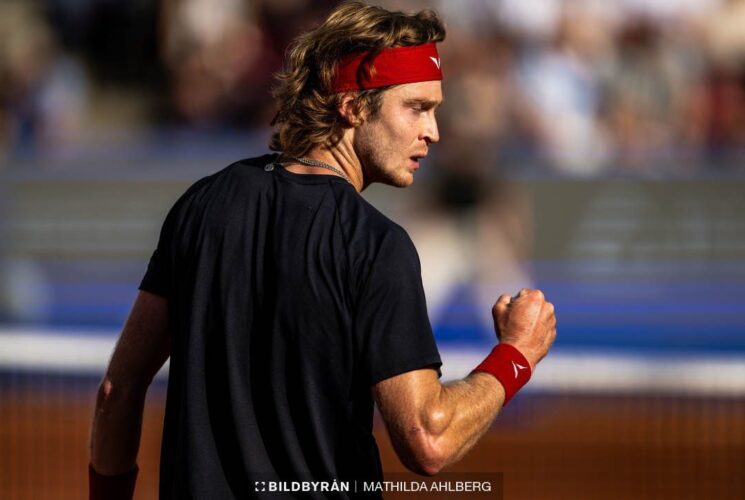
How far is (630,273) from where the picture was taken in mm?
10602

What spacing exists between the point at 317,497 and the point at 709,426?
6.41 metres

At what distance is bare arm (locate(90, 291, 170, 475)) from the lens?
11.3ft

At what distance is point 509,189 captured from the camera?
10.6 meters

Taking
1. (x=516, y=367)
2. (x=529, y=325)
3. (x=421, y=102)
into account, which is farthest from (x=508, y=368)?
(x=421, y=102)

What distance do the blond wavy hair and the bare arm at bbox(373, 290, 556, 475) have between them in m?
0.75

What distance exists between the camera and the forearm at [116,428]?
11.5ft

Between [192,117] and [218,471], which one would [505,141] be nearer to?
[192,117]

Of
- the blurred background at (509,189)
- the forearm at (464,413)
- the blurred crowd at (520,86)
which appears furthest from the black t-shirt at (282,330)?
the blurred crowd at (520,86)

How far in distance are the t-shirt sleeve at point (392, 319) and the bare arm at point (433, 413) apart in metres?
0.03

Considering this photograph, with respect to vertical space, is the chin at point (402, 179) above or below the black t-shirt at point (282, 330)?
above

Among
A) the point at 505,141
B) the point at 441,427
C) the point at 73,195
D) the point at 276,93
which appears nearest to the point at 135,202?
the point at 73,195

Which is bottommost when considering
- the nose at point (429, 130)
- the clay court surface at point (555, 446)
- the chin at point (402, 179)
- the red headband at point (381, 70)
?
the clay court surface at point (555, 446)

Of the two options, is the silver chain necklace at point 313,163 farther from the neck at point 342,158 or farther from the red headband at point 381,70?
the red headband at point 381,70

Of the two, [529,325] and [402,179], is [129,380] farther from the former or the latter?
[529,325]
